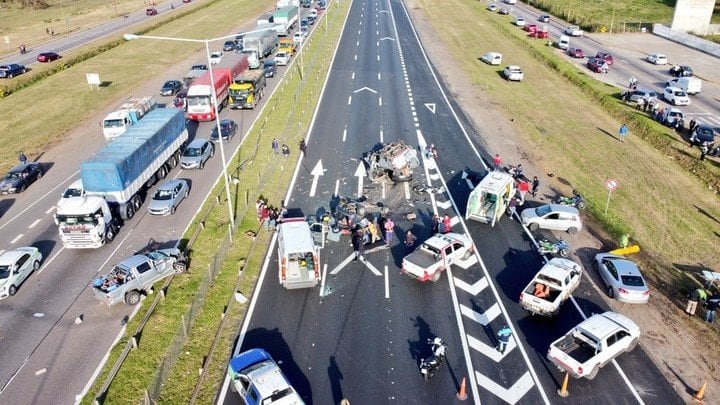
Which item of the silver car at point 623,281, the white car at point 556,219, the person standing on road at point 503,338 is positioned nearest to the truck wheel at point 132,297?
the person standing on road at point 503,338

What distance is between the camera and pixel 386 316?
2469 centimetres

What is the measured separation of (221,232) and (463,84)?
42411 mm

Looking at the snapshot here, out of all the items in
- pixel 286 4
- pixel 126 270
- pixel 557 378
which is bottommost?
pixel 557 378

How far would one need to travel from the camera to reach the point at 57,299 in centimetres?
2597

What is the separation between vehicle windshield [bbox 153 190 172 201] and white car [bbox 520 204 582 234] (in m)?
23.7

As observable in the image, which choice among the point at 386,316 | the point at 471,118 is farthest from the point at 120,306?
the point at 471,118

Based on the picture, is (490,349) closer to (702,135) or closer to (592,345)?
(592,345)

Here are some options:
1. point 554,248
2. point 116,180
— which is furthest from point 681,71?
point 116,180

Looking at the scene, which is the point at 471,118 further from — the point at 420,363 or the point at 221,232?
the point at 420,363

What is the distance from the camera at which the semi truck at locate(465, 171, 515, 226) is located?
32.0 meters

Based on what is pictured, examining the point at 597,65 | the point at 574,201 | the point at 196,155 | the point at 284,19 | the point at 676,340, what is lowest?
the point at 676,340

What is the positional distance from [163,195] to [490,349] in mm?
23499

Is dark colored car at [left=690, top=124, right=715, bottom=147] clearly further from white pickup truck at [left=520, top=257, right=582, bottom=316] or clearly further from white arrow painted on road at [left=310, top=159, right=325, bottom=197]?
white arrow painted on road at [left=310, top=159, right=325, bottom=197]

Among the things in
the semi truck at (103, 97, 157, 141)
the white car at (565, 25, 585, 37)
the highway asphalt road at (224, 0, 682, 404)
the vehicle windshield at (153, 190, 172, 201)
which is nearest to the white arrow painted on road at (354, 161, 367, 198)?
the highway asphalt road at (224, 0, 682, 404)
